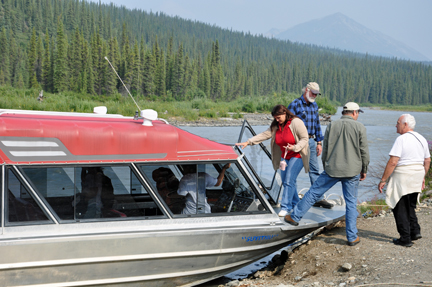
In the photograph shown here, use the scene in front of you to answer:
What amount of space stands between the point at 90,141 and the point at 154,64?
88990mm

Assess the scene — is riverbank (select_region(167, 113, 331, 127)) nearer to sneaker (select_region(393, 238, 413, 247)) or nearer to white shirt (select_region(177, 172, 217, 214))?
sneaker (select_region(393, 238, 413, 247))

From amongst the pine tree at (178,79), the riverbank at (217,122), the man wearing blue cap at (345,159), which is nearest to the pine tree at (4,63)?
the pine tree at (178,79)

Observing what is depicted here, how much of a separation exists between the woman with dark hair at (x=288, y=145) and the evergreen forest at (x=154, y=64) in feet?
246

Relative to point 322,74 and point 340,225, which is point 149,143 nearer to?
point 340,225

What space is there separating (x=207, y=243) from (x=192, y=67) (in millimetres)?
101221

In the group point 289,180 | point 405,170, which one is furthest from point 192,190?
point 405,170

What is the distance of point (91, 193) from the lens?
15.2ft

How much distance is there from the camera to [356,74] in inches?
6683

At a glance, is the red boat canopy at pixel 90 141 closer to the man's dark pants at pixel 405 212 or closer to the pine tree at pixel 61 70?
the man's dark pants at pixel 405 212

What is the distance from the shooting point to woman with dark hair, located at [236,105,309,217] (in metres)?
5.73

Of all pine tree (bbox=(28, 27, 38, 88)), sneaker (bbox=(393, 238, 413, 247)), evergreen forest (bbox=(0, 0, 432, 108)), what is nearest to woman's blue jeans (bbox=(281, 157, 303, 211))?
sneaker (bbox=(393, 238, 413, 247))

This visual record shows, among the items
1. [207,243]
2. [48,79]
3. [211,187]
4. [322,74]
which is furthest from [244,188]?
[322,74]

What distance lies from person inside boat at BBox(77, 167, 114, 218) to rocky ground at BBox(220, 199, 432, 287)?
2.24 m

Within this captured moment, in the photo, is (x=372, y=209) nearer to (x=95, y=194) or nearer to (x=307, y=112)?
(x=307, y=112)
